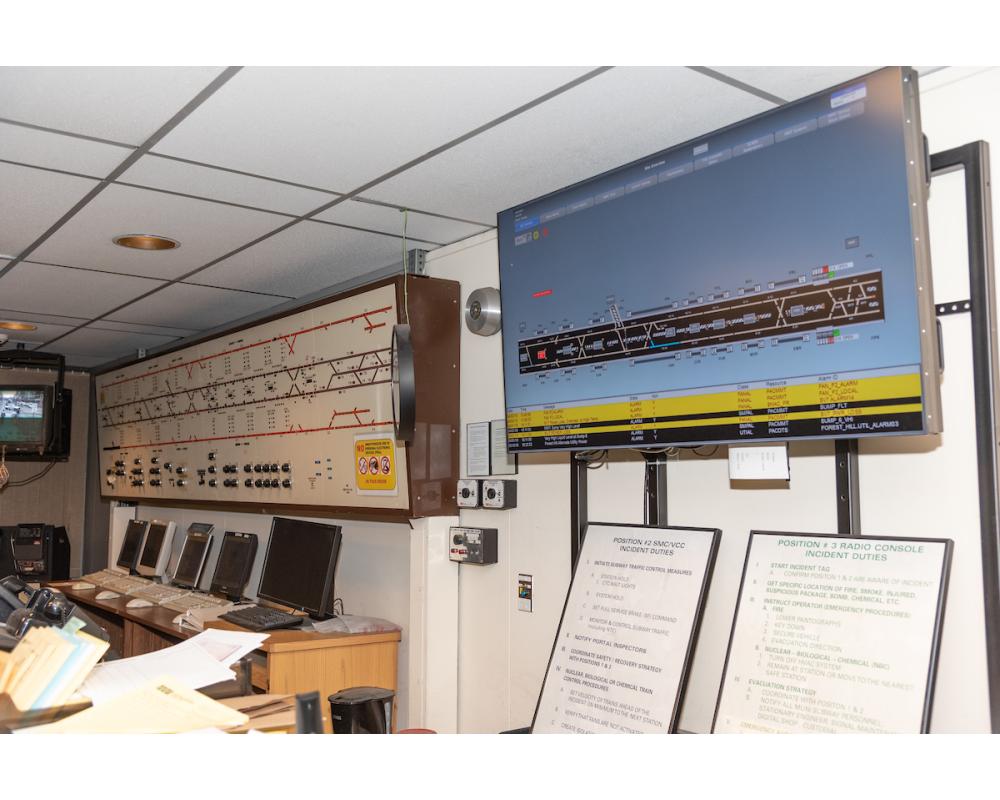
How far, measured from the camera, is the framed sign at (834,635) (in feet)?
6.71

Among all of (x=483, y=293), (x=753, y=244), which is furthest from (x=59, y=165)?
(x=753, y=244)

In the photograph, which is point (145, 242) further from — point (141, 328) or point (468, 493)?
point (141, 328)

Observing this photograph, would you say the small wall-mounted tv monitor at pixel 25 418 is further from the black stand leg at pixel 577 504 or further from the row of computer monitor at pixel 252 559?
the black stand leg at pixel 577 504

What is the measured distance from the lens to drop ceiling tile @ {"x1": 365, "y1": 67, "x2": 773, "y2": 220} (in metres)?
2.29

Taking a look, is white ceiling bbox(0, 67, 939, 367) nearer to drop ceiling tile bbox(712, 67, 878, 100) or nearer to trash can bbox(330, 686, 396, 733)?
drop ceiling tile bbox(712, 67, 878, 100)

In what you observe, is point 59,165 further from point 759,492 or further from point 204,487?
point 204,487

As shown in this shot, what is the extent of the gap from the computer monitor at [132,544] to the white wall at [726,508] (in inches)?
133

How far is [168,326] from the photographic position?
221 inches

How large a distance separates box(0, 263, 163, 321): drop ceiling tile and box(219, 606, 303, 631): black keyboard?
1.66 metres

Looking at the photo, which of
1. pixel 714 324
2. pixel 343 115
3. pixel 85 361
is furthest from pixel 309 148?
pixel 85 361

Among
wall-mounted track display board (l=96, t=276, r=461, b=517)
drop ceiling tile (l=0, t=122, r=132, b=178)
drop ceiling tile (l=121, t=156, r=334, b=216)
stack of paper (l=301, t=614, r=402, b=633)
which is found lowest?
stack of paper (l=301, t=614, r=402, b=633)

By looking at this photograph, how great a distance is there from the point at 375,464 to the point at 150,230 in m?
1.29

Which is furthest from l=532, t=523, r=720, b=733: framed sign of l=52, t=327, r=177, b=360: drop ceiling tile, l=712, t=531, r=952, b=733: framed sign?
l=52, t=327, r=177, b=360: drop ceiling tile

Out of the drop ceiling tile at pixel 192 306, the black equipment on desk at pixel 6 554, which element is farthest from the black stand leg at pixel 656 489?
the black equipment on desk at pixel 6 554
